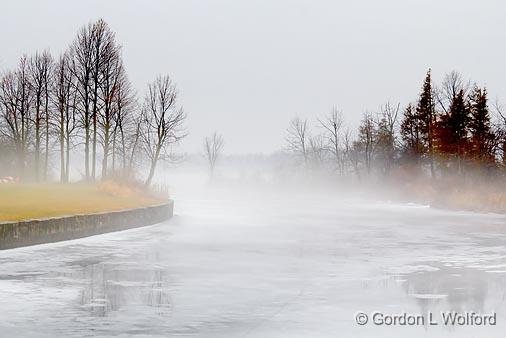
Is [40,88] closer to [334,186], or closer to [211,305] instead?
[334,186]

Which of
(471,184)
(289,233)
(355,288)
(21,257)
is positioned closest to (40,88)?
(471,184)

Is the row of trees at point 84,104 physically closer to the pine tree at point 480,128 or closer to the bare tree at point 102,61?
the bare tree at point 102,61

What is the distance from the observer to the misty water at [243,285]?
28.8 ft

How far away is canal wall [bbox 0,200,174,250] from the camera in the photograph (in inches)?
736

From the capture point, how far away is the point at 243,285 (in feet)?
40.6

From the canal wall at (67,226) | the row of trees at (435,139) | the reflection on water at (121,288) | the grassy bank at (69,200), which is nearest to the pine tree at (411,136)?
the row of trees at (435,139)

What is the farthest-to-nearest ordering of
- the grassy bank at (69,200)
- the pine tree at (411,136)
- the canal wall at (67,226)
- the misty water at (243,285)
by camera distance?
the pine tree at (411,136) < the grassy bank at (69,200) < the canal wall at (67,226) < the misty water at (243,285)

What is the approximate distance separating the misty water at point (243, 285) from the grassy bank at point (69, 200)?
9.77 ft

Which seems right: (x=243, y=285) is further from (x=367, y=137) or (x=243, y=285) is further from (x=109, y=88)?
(x=367, y=137)

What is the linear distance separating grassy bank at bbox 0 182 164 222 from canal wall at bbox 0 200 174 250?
98cm

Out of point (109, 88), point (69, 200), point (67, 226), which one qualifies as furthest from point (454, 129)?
point (67, 226)

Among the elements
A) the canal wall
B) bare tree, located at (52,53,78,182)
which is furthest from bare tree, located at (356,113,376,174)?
the canal wall

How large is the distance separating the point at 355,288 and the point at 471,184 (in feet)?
140

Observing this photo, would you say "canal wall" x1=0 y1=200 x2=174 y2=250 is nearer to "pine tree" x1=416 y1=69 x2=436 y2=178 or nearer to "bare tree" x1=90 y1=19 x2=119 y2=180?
"bare tree" x1=90 y1=19 x2=119 y2=180
